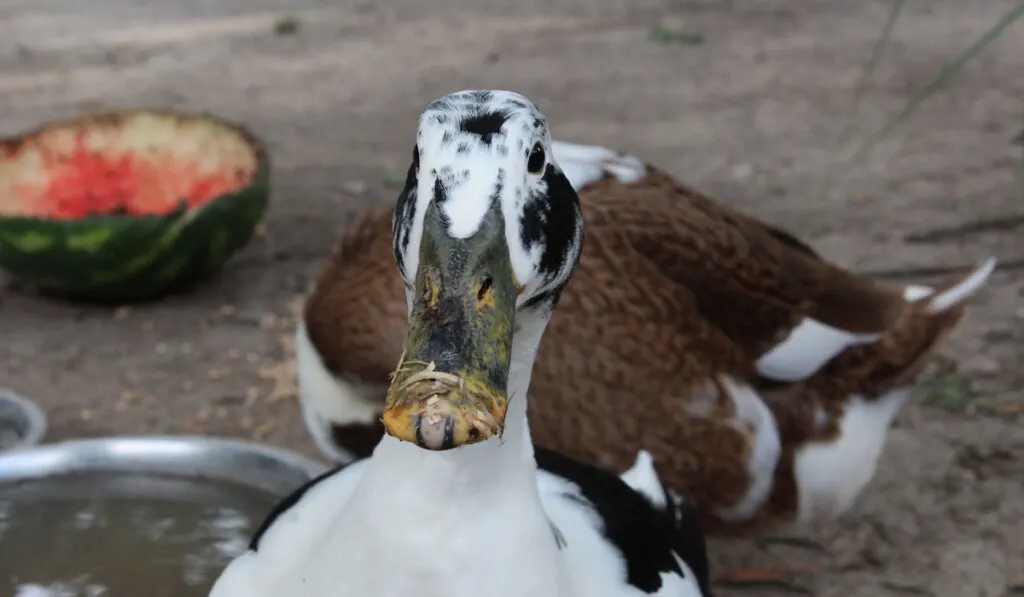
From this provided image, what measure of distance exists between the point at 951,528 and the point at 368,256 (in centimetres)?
121

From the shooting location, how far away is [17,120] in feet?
13.0

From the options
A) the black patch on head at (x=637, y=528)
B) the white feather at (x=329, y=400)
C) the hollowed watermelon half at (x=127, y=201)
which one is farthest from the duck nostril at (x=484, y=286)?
the hollowed watermelon half at (x=127, y=201)

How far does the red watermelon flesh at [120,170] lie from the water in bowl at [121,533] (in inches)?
43.3

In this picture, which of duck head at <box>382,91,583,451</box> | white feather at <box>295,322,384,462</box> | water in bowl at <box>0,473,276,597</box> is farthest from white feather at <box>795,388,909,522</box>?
duck head at <box>382,91,583,451</box>

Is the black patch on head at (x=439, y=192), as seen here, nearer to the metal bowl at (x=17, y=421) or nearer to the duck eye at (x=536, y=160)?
the duck eye at (x=536, y=160)

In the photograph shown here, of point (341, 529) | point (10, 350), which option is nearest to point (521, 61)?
point (10, 350)

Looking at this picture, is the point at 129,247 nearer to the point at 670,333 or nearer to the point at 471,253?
the point at 670,333

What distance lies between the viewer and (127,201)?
118 inches

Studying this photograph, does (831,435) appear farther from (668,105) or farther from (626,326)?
(668,105)

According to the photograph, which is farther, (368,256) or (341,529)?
(368,256)

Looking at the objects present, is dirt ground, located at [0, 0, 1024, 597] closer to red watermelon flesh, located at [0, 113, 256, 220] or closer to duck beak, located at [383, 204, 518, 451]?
red watermelon flesh, located at [0, 113, 256, 220]

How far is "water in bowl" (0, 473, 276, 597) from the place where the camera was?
176 centimetres

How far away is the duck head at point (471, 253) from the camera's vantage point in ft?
2.89

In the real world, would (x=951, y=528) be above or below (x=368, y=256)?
below
